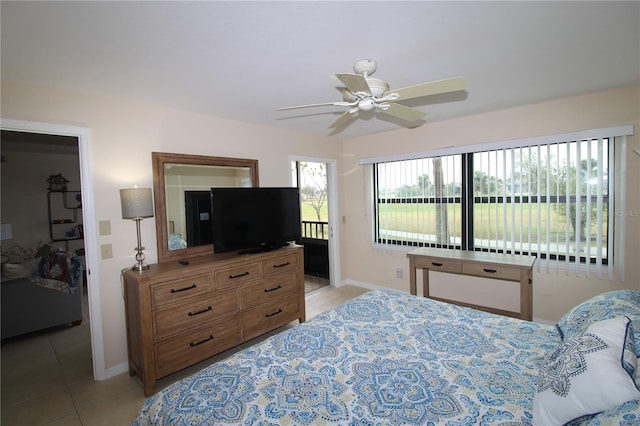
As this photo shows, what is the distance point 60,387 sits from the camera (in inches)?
95.3

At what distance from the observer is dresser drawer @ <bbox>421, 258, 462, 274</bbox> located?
322 cm

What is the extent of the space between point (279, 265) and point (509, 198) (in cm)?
271

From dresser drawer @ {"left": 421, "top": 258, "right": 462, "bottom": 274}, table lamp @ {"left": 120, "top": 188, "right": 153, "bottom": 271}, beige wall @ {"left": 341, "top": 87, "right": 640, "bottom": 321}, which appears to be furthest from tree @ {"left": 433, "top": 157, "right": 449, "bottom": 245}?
table lamp @ {"left": 120, "top": 188, "right": 153, "bottom": 271}

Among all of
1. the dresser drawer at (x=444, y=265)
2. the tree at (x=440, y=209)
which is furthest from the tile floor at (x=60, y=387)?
the tree at (x=440, y=209)

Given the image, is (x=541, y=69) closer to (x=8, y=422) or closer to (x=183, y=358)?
(x=183, y=358)

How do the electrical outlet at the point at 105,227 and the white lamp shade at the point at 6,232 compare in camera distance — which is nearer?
the electrical outlet at the point at 105,227

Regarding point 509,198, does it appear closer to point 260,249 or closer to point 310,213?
point 260,249

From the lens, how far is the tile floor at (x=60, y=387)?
2098 mm

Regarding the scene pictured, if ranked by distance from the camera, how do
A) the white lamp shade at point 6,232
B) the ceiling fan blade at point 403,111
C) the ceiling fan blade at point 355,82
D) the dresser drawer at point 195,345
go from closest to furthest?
the ceiling fan blade at point 355,82 < the ceiling fan blade at point 403,111 < the dresser drawer at point 195,345 < the white lamp shade at point 6,232

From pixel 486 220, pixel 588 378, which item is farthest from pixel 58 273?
pixel 486 220

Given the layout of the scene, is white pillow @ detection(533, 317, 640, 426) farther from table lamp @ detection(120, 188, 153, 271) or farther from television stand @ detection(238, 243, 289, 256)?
table lamp @ detection(120, 188, 153, 271)

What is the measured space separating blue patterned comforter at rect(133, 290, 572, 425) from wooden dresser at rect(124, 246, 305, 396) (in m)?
1.06

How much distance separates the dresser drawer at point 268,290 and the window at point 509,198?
1821 millimetres

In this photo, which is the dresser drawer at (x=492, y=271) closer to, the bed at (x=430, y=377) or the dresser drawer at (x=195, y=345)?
the bed at (x=430, y=377)
